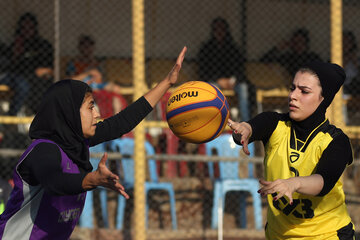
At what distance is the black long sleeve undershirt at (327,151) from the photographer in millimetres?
3148

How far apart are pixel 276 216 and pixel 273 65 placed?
5.21m

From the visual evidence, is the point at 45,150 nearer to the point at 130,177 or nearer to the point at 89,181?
the point at 89,181

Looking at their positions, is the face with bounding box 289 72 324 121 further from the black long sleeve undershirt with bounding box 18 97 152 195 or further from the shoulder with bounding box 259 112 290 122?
the black long sleeve undershirt with bounding box 18 97 152 195

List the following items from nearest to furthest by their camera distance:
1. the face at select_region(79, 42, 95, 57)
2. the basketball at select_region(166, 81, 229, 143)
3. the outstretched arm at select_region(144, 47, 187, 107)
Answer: the basketball at select_region(166, 81, 229, 143) < the outstretched arm at select_region(144, 47, 187, 107) < the face at select_region(79, 42, 95, 57)

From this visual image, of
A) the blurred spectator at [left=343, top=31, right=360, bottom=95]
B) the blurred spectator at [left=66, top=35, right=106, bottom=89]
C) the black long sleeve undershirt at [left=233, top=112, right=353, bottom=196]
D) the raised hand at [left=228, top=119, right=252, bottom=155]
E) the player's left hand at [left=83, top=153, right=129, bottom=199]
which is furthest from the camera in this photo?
the blurred spectator at [left=343, top=31, right=360, bottom=95]

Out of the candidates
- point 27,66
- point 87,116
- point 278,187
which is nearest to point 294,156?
point 278,187

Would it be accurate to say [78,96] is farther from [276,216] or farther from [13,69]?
[13,69]

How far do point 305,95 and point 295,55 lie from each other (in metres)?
4.90

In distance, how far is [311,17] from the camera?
9688 millimetres

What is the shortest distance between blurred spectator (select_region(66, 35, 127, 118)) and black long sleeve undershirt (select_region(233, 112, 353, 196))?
3.97 metres

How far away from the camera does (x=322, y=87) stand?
3443 mm

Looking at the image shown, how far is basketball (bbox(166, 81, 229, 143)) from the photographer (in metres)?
3.92

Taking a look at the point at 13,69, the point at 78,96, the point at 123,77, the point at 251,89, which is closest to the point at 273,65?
the point at 251,89

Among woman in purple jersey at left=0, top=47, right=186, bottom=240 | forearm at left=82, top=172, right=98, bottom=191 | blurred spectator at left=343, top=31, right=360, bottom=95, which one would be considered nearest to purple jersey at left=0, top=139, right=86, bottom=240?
woman in purple jersey at left=0, top=47, right=186, bottom=240
